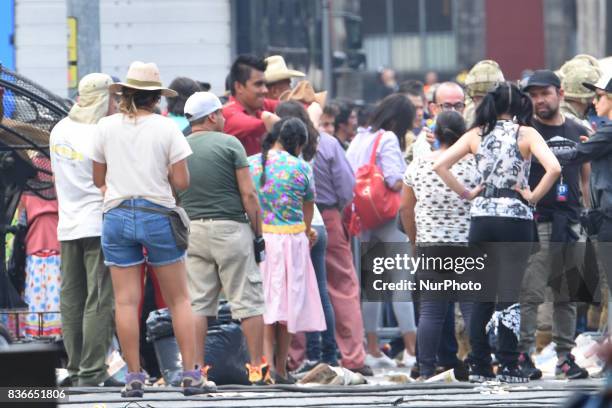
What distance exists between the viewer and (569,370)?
1146cm

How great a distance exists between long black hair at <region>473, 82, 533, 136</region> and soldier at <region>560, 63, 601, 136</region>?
1.75 m

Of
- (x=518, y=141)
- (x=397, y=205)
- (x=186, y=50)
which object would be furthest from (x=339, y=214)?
(x=186, y=50)

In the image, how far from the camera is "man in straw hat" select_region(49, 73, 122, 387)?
1102 cm

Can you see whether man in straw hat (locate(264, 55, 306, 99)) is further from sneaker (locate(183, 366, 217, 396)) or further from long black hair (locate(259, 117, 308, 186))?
sneaker (locate(183, 366, 217, 396))

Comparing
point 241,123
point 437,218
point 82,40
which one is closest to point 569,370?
point 437,218

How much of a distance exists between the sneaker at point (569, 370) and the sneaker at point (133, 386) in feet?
9.60

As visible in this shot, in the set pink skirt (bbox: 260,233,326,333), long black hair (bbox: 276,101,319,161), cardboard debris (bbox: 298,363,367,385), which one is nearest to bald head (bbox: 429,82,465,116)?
long black hair (bbox: 276,101,319,161)

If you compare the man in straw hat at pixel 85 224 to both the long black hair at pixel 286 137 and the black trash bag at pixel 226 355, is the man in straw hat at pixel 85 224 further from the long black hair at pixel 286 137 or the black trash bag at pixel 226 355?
the long black hair at pixel 286 137

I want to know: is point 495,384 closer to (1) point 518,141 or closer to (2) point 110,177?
(1) point 518,141

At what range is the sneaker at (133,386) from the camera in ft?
32.9

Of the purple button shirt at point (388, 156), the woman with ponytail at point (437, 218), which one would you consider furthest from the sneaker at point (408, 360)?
the woman with ponytail at point (437, 218)

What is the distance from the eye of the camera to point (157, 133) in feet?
33.0

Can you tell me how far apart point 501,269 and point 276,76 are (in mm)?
3110

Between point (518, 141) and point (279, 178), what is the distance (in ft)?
5.52
